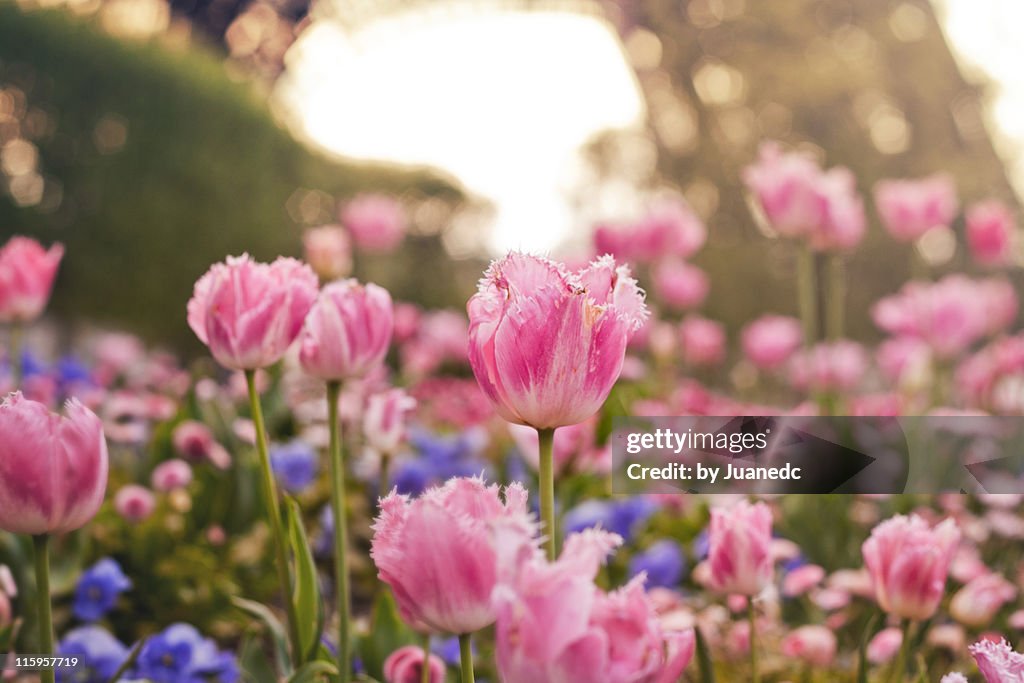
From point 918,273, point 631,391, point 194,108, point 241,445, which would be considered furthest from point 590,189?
point 241,445

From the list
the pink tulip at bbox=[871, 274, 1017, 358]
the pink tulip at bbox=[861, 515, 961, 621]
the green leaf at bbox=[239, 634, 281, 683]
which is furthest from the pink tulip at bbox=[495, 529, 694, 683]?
the pink tulip at bbox=[871, 274, 1017, 358]

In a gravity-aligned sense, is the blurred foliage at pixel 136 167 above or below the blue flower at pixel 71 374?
above

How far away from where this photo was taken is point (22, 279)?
1.61 m

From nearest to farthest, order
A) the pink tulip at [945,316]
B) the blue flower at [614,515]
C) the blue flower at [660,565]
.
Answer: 1. the blue flower at [660,565]
2. the blue flower at [614,515]
3. the pink tulip at [945,316]

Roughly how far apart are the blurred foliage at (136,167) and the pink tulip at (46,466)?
4.85 meters

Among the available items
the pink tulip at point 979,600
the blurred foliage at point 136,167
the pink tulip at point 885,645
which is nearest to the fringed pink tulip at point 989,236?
the pink tulip at point 979,600

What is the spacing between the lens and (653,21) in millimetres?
8344

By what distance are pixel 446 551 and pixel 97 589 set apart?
1.00 metres

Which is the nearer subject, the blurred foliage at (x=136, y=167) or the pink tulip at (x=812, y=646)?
the pink tulip at (x=812, y=646)

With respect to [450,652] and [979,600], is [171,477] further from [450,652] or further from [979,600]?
[979,600]

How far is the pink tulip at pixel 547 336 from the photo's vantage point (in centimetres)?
58

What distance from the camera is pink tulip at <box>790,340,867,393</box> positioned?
2678mm

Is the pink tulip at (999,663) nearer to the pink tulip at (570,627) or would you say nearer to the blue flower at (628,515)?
the pink tulip at (570,627)
